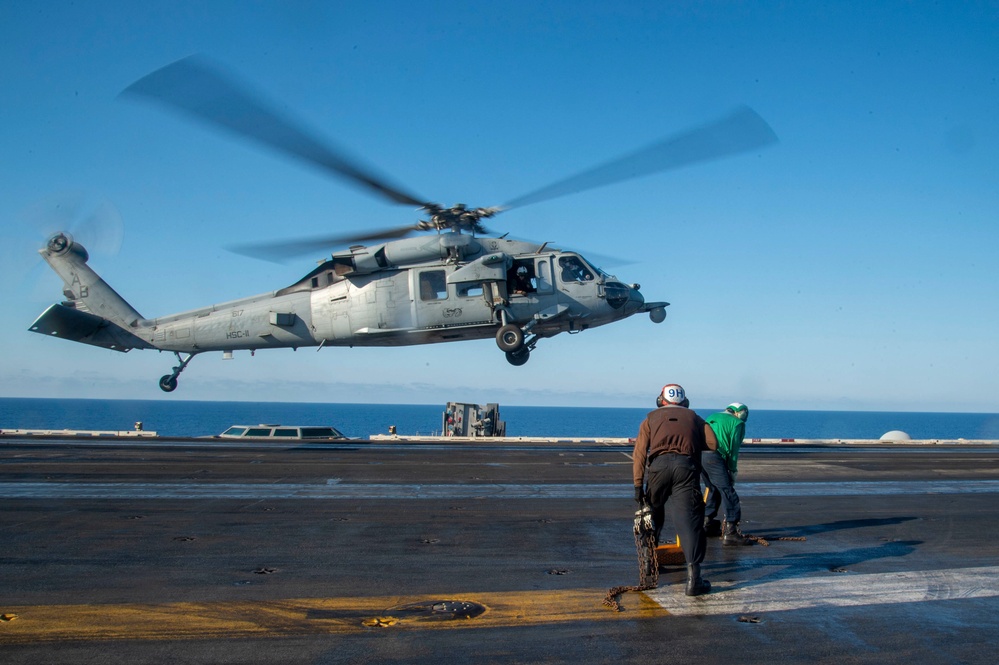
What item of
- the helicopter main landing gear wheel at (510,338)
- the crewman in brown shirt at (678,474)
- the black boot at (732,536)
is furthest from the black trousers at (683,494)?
the helicopter main landing gear wheel at (510,338)

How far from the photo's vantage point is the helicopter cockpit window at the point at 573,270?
20.9 metres

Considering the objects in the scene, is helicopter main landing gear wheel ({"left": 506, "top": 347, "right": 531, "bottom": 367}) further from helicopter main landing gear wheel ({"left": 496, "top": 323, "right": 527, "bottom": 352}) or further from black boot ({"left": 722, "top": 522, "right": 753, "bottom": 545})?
black boot ({"left": 722, "top": 522, "right": 753, "bottom": 545})

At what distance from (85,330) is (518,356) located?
49.7 ft

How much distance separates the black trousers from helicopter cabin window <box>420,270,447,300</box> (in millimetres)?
15050

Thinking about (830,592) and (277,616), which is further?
(830,592)

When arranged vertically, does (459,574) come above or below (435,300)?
below

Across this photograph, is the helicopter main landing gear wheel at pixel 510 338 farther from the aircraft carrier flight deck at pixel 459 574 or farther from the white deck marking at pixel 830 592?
the white deck marking at pixel 830 592

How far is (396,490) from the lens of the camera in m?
11.6

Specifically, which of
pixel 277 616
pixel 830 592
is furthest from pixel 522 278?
pixel 277 616

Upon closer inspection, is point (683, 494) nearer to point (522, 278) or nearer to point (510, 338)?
point (510, 338)

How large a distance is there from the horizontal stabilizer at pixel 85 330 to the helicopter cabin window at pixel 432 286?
10226 millimetres

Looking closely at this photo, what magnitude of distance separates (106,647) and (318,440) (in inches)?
836

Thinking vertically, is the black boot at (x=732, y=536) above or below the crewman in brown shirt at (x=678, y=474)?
below

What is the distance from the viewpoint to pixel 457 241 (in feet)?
65.8
